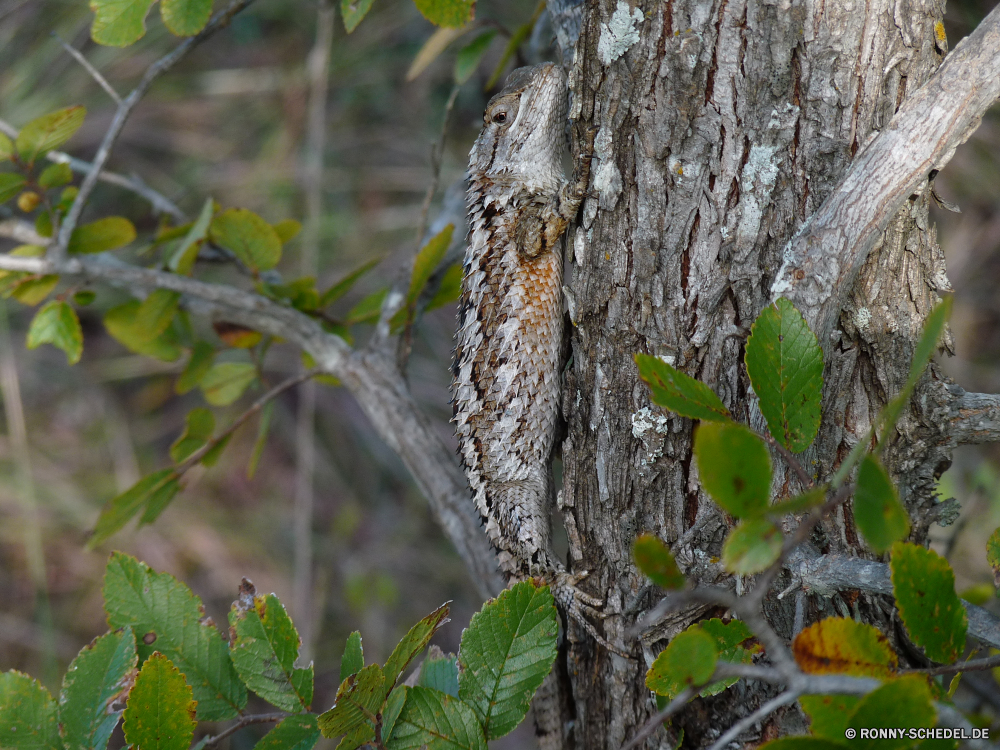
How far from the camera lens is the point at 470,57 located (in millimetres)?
2350

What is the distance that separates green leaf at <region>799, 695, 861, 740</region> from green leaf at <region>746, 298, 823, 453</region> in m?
0.38

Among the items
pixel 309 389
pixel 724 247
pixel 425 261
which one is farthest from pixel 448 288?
pixel 309 389

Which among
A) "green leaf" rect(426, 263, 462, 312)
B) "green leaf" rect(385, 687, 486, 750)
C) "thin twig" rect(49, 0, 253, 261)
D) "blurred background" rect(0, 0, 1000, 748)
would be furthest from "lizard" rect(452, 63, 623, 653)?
"blurred background" rect(0, 0, 1000, 748)

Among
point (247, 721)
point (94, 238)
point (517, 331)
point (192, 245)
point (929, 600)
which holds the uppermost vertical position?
point (94, 238)

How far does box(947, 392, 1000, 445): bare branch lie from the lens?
57.6 inches

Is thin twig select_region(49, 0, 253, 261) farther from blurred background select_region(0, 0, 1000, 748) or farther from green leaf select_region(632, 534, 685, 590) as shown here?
blurred background select_region(0, 0, 1000, 748)

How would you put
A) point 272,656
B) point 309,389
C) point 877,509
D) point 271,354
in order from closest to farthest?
point 877,509 → point 272,656 → point 309,389 → point 271,354

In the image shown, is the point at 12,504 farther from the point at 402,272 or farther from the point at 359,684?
the point at 359,684

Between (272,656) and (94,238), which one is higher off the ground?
(94,238)

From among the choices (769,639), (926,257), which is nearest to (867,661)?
(769,639)

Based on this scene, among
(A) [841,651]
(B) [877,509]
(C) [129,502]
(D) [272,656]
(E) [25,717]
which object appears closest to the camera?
(B) [877,509]

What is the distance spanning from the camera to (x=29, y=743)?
1.21m

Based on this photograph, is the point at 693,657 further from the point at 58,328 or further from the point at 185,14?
the point at 58,328

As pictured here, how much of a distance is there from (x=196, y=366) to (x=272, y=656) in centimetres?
130
